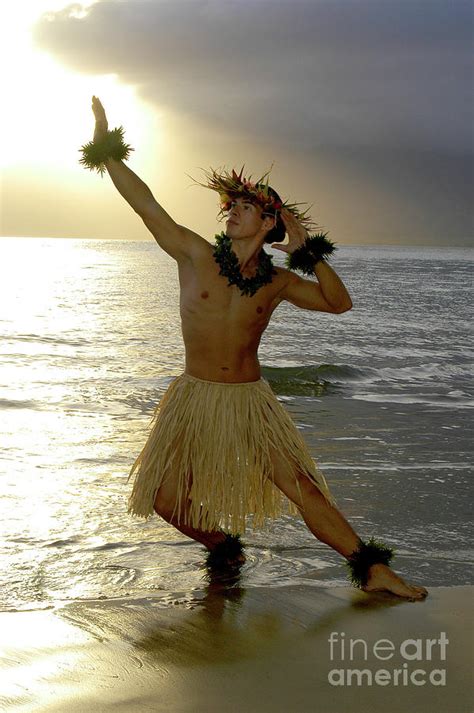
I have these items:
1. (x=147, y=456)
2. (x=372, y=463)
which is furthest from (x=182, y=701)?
(x=372, y=463)

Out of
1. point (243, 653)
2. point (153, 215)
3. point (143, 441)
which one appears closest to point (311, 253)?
point (153, 215)

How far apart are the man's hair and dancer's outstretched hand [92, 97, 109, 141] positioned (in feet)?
2.38

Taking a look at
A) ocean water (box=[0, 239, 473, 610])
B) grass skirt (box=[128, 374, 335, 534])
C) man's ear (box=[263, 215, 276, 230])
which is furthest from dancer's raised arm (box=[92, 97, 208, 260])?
ocean water (box=[0, 239, 473, 610])

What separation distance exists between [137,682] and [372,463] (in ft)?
12.5

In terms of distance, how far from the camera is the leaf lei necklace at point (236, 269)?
4293mm

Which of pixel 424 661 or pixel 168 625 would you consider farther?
pixel 168 625

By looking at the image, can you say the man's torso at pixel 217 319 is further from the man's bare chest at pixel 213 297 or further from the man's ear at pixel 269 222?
the man's ear at pixel 269 222

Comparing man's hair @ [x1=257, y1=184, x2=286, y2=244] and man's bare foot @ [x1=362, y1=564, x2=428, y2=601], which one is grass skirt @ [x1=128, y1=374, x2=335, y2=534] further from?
man's hair @ [x1=257, y1=184, x2=286, y2=244]

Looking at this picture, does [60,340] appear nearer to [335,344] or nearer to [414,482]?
[335,344]

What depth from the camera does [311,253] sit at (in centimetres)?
435

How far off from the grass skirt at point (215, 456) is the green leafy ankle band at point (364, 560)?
10.7 inches

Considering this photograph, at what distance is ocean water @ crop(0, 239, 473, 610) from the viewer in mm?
4457

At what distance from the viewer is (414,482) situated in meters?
6.22

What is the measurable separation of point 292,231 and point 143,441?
125 inches
